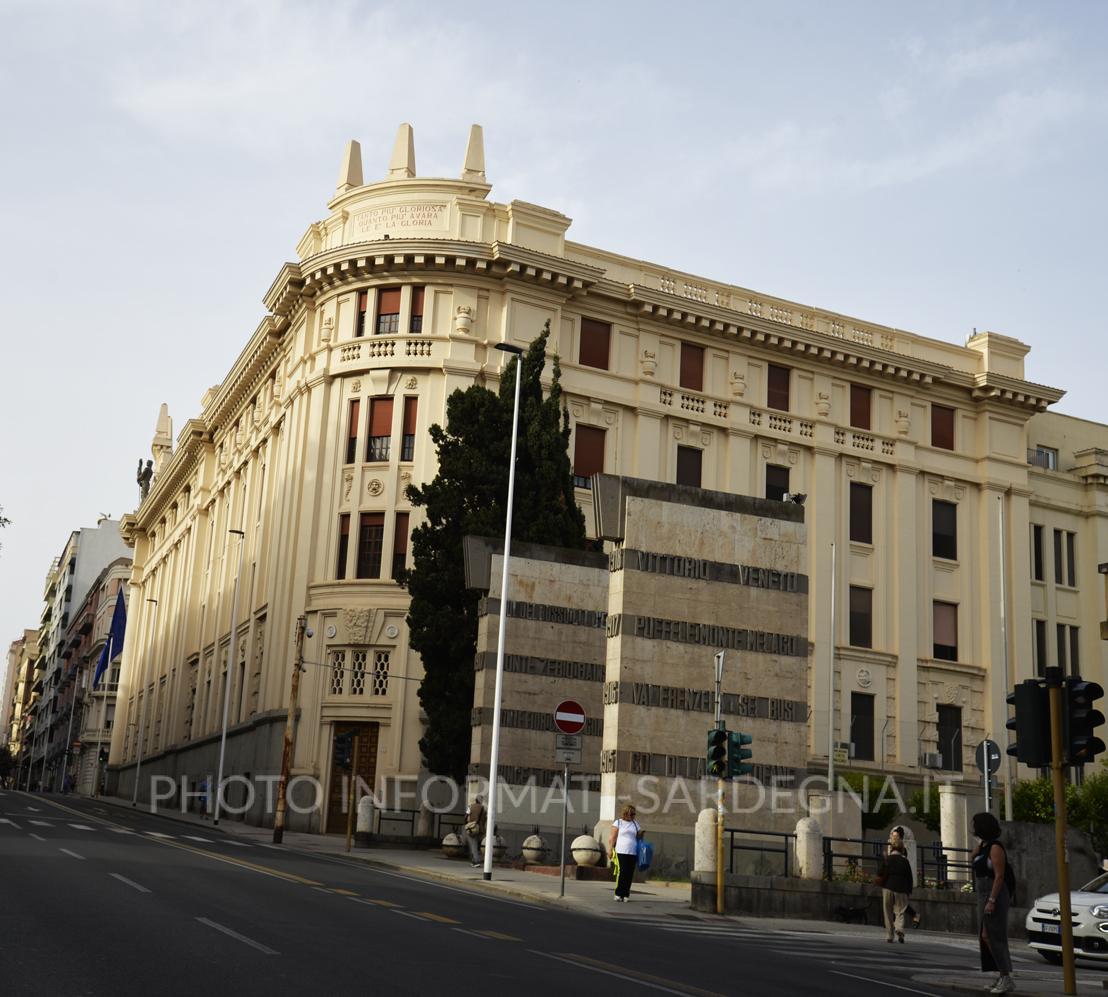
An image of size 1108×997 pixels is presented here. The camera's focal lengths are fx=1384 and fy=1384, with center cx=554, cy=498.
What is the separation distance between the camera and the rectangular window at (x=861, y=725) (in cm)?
4897

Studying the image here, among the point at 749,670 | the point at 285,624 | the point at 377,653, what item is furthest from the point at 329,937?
the point at 285,624

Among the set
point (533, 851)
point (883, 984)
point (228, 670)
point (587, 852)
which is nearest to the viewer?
point (883, 984)

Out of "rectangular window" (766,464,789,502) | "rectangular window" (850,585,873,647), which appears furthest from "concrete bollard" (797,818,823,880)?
"rectangular window" (766,464,789,502)

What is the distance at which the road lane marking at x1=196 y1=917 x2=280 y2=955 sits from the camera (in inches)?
449

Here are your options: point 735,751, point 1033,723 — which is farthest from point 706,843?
point 1033,723

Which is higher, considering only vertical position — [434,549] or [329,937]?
[434,549]

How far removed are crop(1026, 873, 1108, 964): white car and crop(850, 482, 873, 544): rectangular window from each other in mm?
33331

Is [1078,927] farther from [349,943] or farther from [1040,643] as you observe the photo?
[1040,643]

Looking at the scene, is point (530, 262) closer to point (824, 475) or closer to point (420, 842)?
point (824, 475)

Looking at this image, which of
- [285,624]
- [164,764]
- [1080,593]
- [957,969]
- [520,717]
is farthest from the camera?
[164,764]

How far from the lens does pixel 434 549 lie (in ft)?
125

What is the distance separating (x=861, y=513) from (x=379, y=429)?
18662mm

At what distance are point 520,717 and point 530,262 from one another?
18.7 metres

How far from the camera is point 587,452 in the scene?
4756 centimetres
